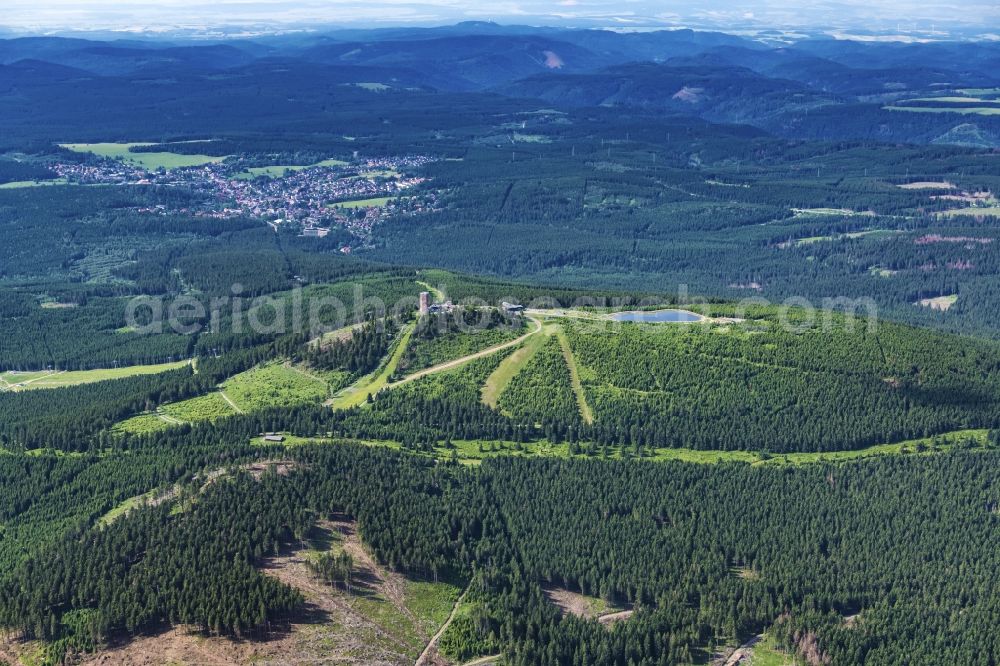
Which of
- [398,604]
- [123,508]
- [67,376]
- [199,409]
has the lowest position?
[67,376]

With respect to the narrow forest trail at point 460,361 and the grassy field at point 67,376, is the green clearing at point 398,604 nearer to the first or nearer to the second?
the narrow forest trail at point 460,361

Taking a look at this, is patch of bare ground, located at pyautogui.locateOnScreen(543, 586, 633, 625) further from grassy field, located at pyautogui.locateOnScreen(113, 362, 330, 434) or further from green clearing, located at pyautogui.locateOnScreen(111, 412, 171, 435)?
green clearing, located at pyautogui.locateOnScreen(111, 412, 171, 435)

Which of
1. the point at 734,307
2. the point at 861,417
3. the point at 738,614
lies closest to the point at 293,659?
the point at 738,614

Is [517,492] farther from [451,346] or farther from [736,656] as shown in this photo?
[451,346]

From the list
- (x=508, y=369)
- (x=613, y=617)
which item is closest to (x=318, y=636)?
(x=613, y=617)

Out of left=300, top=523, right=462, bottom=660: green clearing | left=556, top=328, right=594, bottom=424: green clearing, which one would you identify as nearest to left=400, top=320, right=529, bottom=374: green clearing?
left=556, top=328, right=594, bottom=424: green clearing

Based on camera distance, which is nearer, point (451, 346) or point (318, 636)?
point (318, 636)

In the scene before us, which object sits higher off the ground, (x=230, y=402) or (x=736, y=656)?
(x=230, y=402)

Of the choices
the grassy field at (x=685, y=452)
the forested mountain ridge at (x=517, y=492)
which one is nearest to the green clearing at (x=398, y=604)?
the forested mountain ridge at (x=517, y=492)
